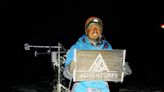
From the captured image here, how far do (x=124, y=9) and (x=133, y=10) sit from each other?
2.19 ft

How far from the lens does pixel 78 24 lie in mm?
32281

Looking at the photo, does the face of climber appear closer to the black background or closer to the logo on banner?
the logo on banner

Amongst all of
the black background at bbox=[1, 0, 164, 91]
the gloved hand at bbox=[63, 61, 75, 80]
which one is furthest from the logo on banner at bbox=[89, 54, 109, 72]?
the black background at bbox=[1, 0, 164, 91]

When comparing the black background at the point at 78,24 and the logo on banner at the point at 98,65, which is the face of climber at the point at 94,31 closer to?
the logo on banner at the point at 98,65

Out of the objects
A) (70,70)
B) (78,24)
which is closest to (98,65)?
(70,70)

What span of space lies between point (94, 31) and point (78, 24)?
27747mm

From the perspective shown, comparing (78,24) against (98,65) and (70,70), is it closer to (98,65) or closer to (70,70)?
(98,65)

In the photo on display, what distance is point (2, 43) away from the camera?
27891mm

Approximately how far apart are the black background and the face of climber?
16.5 m

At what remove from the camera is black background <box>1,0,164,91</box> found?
2593 cm

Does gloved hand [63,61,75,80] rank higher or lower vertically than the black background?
lower

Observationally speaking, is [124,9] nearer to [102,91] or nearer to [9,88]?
[9,88]

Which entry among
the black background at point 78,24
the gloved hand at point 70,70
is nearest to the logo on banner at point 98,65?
the gloved hand at point 70,70

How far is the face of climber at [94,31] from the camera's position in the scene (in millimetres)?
4559
